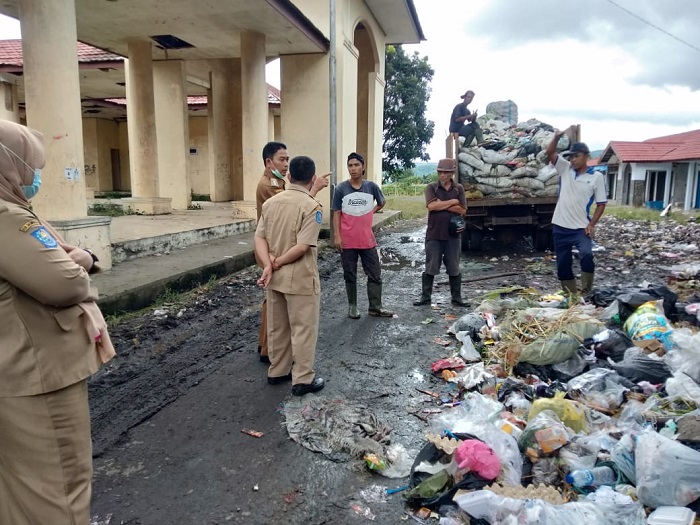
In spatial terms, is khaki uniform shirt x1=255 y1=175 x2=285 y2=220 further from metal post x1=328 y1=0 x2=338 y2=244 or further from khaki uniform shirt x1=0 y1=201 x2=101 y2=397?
metal post x1=328 y1=0 x2=338 y2=244

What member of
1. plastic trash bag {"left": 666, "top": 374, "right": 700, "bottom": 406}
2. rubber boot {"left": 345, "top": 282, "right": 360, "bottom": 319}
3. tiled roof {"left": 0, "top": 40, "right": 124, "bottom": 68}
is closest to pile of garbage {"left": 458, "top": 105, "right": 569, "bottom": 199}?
rubber boot {"left": 345, "top": 282, "right": 360, "bottom": 319}

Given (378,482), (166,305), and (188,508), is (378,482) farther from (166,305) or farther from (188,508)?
(166,305)

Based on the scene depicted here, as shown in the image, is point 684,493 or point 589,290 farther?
point 589,290

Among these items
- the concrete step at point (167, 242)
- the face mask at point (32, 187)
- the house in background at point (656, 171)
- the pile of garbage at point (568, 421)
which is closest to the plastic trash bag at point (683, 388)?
the pile of garbage at point (568, 421)

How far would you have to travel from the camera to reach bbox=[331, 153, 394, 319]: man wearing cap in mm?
5520

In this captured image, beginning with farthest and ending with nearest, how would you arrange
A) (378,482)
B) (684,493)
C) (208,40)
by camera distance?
(208,40) → (378,482) → (684,493)

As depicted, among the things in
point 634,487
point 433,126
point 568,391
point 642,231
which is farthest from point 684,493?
point 433,126

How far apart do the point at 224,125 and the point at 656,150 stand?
2435 centimetres

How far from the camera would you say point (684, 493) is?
224 cm

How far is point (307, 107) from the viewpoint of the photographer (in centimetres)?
1190

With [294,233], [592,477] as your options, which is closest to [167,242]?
[294,233]

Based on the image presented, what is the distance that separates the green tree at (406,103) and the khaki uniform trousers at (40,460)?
29731 mm

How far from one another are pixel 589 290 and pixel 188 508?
16.9ft

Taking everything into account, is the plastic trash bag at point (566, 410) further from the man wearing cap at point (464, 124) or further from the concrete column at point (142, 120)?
the concrete column at point (142, 120)
